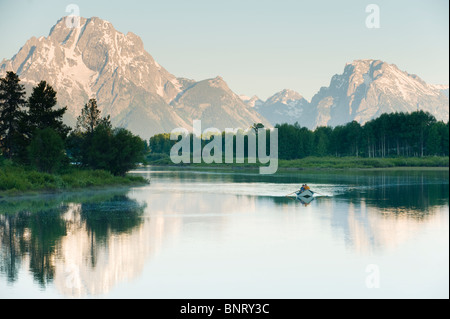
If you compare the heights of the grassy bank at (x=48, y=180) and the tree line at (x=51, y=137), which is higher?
the tree line at (x=51, y=137)

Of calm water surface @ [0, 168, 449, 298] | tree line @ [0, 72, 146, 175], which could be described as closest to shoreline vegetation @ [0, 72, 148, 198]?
tree line @ [0, 72, 146, 175]

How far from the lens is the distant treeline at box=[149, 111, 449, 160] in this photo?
498ft

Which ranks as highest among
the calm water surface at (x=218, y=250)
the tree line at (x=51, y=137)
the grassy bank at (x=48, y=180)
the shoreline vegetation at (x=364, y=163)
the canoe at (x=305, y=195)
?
the tree line at (x=51, y=137)

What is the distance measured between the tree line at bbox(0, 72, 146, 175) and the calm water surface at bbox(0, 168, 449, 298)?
16.9 m

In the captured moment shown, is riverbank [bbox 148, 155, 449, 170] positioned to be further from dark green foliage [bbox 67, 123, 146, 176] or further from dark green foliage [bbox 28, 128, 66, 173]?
dark green foliage [bbox 28, 128, 66, 173]

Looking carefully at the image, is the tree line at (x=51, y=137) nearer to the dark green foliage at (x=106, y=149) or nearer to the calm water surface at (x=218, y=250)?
the dark green foliage at (x=106, y=149)

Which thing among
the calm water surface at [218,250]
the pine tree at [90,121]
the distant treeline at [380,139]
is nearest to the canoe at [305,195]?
the calm water surface at [218,250]

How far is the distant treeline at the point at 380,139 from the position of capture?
151875mm

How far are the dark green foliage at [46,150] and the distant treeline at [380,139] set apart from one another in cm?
11447

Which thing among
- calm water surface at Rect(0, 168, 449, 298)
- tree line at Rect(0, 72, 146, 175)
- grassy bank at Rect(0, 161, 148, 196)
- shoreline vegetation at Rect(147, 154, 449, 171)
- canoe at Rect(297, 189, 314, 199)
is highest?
tree line at Rect(0, 72, 146, 175)

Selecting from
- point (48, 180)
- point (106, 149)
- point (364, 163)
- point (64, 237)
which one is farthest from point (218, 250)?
point (364, 163)

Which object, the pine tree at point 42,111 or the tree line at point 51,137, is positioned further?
the pine tree at point 42,111
